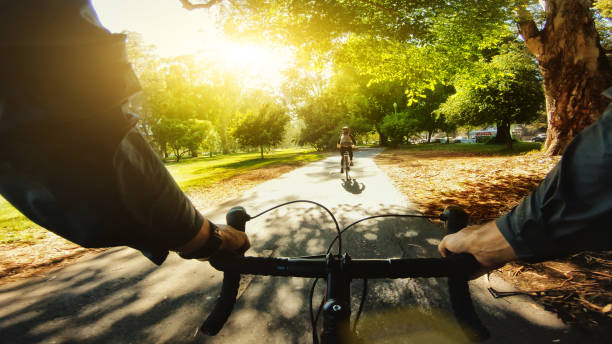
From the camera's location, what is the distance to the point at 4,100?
1.86 ft

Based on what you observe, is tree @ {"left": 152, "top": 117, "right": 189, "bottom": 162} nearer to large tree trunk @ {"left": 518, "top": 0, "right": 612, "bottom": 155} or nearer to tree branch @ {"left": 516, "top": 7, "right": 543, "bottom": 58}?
tree branch @ {"left": 516, "top": 7, "right": 543, "bottom": 58}

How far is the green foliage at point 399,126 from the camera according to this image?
2903cm

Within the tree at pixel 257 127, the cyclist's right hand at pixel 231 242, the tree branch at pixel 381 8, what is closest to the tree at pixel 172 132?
the tree at pixel 257 127

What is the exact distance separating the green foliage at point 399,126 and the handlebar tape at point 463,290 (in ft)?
99.6

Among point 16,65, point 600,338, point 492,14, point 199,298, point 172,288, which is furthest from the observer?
point 492,14

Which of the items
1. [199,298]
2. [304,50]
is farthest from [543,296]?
[304,50]

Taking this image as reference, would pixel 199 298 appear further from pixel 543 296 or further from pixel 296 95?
pixel 296 95

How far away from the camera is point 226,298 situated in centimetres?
127

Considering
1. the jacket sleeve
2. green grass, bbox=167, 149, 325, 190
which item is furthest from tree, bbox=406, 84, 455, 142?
the jacket sleeve

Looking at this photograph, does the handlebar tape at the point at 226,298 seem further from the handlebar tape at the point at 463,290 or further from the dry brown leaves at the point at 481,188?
the dry brown leaves at the point at 481,188

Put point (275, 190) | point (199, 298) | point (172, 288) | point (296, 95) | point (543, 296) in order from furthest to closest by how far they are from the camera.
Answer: point (296, 95), point (275, 190), point (172, 288), point (199, 298), point (543, 296)

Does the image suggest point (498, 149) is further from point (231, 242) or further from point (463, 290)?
point (231, 242)

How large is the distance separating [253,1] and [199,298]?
10.4 metres

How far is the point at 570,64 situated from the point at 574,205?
10.9m
